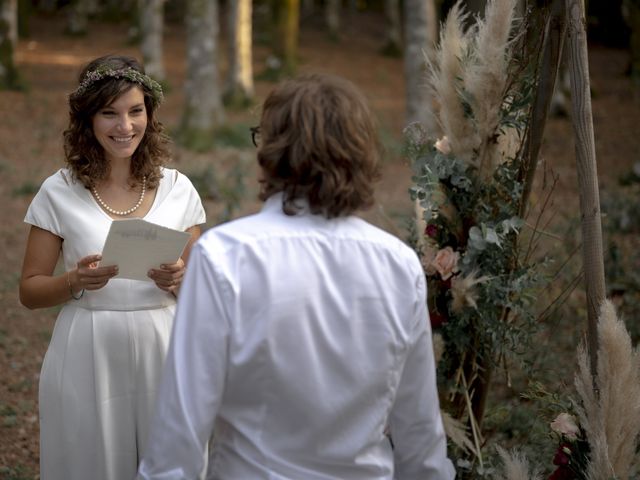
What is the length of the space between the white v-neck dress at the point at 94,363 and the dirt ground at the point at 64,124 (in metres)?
1.02

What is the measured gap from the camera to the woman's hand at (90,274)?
108 inches

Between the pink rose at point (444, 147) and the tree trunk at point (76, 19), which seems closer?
the pink rose at point (444, 147)

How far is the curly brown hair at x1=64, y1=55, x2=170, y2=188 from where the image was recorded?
294cm

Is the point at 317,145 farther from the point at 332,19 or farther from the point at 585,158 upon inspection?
the point at 332,19

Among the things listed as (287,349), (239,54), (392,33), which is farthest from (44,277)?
(392,33)

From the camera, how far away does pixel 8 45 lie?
55.8 ft

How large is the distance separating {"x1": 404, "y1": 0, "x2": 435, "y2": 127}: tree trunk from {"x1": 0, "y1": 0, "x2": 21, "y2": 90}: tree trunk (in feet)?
27.0

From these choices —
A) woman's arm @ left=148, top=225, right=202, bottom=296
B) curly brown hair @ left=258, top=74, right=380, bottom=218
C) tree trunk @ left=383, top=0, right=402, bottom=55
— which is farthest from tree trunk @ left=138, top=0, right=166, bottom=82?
curly brown hair @ left=258, top=74, right=380, bottom=218

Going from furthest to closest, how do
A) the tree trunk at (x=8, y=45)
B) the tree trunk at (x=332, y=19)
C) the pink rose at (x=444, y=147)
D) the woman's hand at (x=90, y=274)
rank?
the tree trunk at (x=332, y=19) < the tree trunk at (x=8, y=45) < the pink rose at (x=444, y=147) < the woman's hand at (x=90, y=274)

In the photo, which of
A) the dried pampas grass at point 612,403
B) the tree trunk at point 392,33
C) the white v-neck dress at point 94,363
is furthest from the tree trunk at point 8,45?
the dried pampas grass at point 612,403

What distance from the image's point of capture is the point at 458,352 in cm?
341

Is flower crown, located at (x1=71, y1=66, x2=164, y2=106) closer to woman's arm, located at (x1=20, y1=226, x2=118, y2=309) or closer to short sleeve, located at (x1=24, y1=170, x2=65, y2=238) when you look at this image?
short sleeve, located at (x1=24, y1=170, x2=65, y2=238)

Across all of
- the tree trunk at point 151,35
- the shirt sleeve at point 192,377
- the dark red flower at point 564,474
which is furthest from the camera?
the tree trunk at point 151,35

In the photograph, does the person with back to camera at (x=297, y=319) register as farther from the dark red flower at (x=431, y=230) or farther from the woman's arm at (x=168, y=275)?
the dark red flower at (x=431, y=230)
